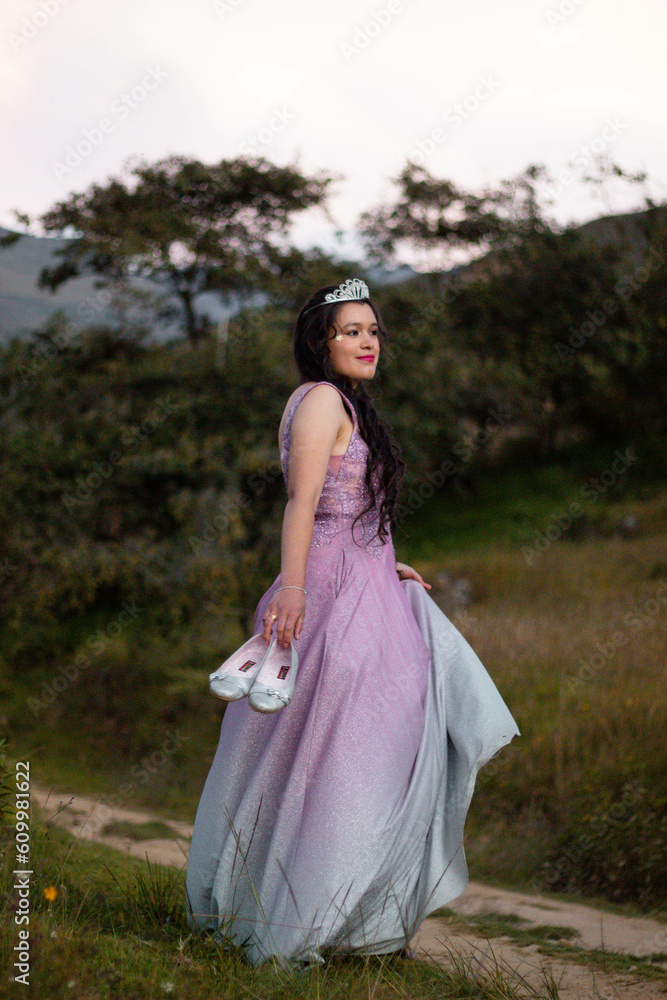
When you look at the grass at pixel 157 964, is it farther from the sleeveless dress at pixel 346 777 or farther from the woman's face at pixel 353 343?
the woman's face at pixel 353 343

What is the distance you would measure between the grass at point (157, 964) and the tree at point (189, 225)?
791 cm

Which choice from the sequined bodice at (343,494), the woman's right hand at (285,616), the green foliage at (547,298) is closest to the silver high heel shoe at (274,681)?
the woman's right hand at (285,616)

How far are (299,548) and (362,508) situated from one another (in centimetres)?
43

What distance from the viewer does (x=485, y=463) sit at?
2075 cm

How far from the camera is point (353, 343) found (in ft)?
10.4

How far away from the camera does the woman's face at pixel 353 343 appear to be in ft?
10.3

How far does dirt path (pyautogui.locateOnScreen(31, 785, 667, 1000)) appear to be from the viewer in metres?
3.01

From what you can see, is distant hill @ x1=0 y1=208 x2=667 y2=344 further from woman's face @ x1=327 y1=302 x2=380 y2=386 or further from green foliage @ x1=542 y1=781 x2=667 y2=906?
green foliage @ x1=542 y1=781 x2=667 y2=906

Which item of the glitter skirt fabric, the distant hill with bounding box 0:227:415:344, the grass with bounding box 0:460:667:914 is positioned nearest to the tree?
the distant hill with bounding box 0:227:415:344

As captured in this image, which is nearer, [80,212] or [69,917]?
[69,917]

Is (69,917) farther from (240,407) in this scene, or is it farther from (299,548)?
(240,407)

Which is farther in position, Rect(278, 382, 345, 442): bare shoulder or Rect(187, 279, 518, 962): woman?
Rect(278, 382, 345, 442): bare shoulder

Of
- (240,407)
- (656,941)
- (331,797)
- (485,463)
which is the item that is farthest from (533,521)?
(331,797)

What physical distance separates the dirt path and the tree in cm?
662
